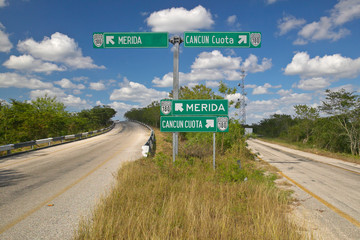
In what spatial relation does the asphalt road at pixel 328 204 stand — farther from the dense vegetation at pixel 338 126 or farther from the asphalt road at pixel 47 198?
the dense vegetation at pixel 338 126

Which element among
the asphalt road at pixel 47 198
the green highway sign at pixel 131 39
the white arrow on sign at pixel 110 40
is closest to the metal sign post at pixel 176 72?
the green highway sign at pixel 131 39

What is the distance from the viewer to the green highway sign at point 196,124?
789cm

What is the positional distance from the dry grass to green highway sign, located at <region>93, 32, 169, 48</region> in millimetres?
4691

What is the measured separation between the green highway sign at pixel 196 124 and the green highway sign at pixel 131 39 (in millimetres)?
2852

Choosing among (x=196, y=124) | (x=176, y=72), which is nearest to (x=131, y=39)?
(x=176, y=72)

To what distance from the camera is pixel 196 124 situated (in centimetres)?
793

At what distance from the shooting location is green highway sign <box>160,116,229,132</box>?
7.89 m

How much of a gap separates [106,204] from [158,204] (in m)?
1.04

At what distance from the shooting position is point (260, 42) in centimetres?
802

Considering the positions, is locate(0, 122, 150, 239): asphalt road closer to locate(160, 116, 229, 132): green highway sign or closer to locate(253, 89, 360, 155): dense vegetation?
locate(160, 116, 229, 132): green highway sign

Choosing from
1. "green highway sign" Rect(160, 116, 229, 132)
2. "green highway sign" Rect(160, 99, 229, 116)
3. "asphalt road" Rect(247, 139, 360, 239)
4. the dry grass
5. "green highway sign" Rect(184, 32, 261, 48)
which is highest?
"green highway sign" Rect(184, 32, 261, 48)

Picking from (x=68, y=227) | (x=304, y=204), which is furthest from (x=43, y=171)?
(x=304, y=204)

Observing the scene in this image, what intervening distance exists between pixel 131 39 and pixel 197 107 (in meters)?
3.57

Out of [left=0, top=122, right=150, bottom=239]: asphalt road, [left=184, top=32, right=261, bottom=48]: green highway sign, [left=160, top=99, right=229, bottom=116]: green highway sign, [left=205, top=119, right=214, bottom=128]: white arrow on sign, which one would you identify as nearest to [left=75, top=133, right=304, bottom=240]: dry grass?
[left=0, top=122, right=150, bottom=239]: asphalt road
